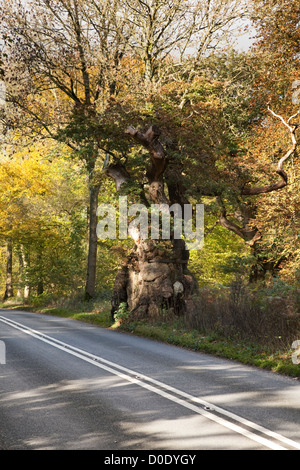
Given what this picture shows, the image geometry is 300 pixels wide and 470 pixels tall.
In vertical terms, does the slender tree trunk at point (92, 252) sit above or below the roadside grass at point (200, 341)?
above

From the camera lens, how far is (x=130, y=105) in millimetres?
18359

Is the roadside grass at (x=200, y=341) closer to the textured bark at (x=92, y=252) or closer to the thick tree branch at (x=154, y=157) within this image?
the textured bark at (x=92, y=252)

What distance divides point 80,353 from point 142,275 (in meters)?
7.05

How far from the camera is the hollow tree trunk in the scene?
17.4 m

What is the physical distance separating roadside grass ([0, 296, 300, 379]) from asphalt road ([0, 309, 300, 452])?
42 centimetres

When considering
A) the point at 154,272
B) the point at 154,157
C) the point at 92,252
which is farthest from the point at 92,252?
the point at 154,157

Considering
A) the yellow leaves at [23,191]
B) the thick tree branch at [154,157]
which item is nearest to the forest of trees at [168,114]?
the thick tree branch at [154,157]

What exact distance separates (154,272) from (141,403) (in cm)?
1106

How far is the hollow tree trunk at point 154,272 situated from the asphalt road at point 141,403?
19.6 feet

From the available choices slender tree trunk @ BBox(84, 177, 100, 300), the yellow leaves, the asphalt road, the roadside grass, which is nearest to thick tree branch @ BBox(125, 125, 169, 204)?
the roadside grass

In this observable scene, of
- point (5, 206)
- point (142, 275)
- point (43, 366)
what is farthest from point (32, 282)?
point (43, 366)

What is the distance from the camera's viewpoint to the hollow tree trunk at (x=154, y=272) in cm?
1736

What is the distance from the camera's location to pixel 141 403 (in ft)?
22.4

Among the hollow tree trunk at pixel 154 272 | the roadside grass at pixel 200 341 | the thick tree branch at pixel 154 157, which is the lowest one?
the roadside grass at pixel 200 341
